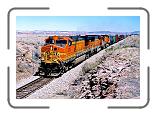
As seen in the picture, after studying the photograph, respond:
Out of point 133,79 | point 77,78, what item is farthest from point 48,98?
point 133,79

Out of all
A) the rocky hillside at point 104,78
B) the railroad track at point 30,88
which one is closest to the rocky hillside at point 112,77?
the rocky hillside at point 104,78

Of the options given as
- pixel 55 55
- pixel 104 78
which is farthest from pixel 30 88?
pixel 104 78

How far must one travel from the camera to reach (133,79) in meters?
3.32

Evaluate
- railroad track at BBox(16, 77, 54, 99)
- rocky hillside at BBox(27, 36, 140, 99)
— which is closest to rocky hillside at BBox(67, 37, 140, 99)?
rocky hillside at BBox(27, 36, 140, 99)

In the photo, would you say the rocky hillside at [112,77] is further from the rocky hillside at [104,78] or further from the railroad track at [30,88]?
the railroad track at [30,88]

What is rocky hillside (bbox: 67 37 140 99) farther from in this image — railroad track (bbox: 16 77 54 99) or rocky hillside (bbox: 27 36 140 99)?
railroad track (bbox: 16 77 54 99)

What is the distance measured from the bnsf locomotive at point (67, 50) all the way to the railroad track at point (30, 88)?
0.03 m

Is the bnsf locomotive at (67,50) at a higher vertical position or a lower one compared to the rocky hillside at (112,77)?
higher

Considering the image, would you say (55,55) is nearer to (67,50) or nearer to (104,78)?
(67,50)

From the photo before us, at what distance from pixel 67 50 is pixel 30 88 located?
216mm

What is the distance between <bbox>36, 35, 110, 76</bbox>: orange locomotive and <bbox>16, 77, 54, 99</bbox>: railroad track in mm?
32

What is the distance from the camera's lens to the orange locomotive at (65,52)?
131 inches

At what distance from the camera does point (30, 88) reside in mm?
3326
